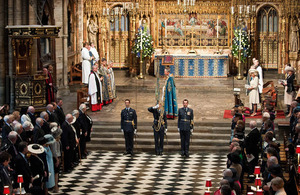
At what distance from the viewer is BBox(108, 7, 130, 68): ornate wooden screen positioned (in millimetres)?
32969

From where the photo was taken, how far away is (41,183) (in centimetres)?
1393

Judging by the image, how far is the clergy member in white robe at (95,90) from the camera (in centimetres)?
2258

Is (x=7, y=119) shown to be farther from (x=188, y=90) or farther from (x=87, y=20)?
(x=87, y=20)

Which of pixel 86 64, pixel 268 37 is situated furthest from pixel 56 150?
pixel 268 37

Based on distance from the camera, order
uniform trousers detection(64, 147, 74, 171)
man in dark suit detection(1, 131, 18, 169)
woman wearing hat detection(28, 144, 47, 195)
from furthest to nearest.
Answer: uniform trousers detection(64, 147, 74, 171) < man in dark suit detection(1, 131, 18, 169) < woman wearing hat detection(28, 144, 47, 195)

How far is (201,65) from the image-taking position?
30906 mm

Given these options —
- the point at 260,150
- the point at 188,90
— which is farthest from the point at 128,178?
the point at 188,90

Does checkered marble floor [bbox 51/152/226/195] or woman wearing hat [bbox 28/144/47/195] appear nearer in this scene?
woman wearing hat [bbox 28/144/47/195]

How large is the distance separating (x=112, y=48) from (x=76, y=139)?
16029 millimetres

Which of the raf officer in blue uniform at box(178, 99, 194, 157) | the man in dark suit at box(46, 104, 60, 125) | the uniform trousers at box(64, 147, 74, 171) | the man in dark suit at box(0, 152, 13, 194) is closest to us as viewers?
the man in dark suit at box(0, 152, 13, 194)

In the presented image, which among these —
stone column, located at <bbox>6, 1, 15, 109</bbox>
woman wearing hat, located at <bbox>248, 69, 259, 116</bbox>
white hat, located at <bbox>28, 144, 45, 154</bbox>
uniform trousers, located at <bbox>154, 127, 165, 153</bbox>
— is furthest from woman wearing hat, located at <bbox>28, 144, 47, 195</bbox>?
woman wearing hat, located at <bbox>248, 69, 259, 116</bbox>

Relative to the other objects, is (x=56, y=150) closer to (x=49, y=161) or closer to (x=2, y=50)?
(x=49, y=161)

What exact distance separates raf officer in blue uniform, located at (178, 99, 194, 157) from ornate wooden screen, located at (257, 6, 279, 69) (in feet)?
46.6

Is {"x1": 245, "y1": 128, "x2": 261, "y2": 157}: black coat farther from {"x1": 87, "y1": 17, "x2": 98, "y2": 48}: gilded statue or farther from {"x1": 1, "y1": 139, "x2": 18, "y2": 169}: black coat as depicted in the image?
{"x1": 87, "y1": 17, "x2": 98, "y2": 48}: gilded statue
